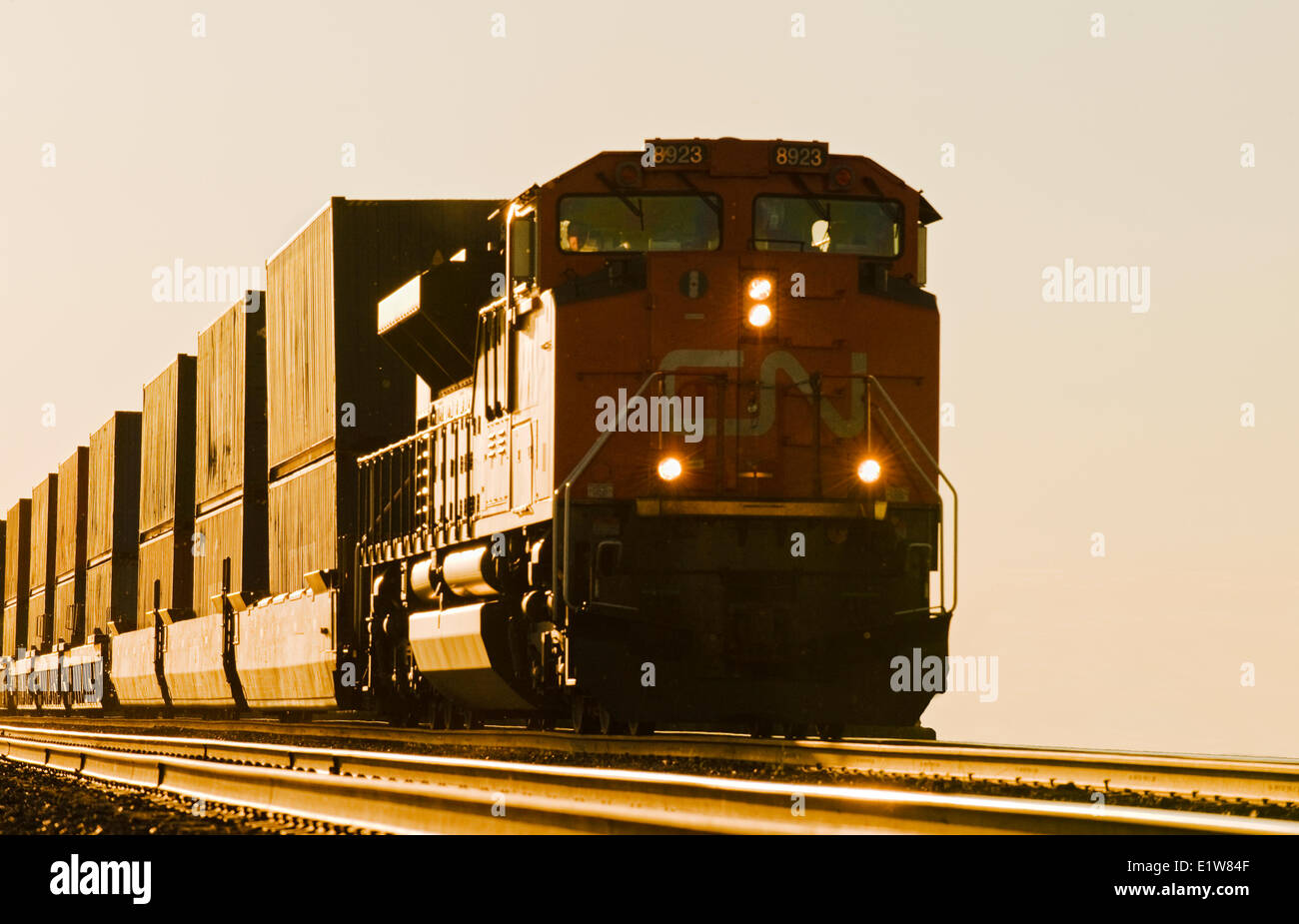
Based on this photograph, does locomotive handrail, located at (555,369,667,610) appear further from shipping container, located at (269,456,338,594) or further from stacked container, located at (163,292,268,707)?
stacked container, located at (163,292,268,707)

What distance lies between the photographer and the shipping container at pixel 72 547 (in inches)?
1874

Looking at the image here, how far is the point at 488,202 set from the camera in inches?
861

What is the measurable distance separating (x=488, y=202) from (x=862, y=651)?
9.43m

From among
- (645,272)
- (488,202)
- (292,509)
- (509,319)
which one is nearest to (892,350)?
(645,272)

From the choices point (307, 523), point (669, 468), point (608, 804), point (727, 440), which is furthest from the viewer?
point (307, 523)

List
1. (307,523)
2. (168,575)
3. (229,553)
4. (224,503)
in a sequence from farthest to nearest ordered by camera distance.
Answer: (168,575), (224,503), (229,553), (307,523)

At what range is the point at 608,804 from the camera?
8.88 metres

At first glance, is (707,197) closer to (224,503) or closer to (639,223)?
(639,223)

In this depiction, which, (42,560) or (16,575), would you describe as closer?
(42,560)

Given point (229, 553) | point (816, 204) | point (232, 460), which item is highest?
point (816, 204)

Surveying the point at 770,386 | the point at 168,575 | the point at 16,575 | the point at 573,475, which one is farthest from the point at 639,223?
the point at 16,575

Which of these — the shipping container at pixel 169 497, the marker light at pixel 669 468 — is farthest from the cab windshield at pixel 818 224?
the shipping container at pixel 169 497

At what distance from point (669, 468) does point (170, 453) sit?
23065 millimetres
